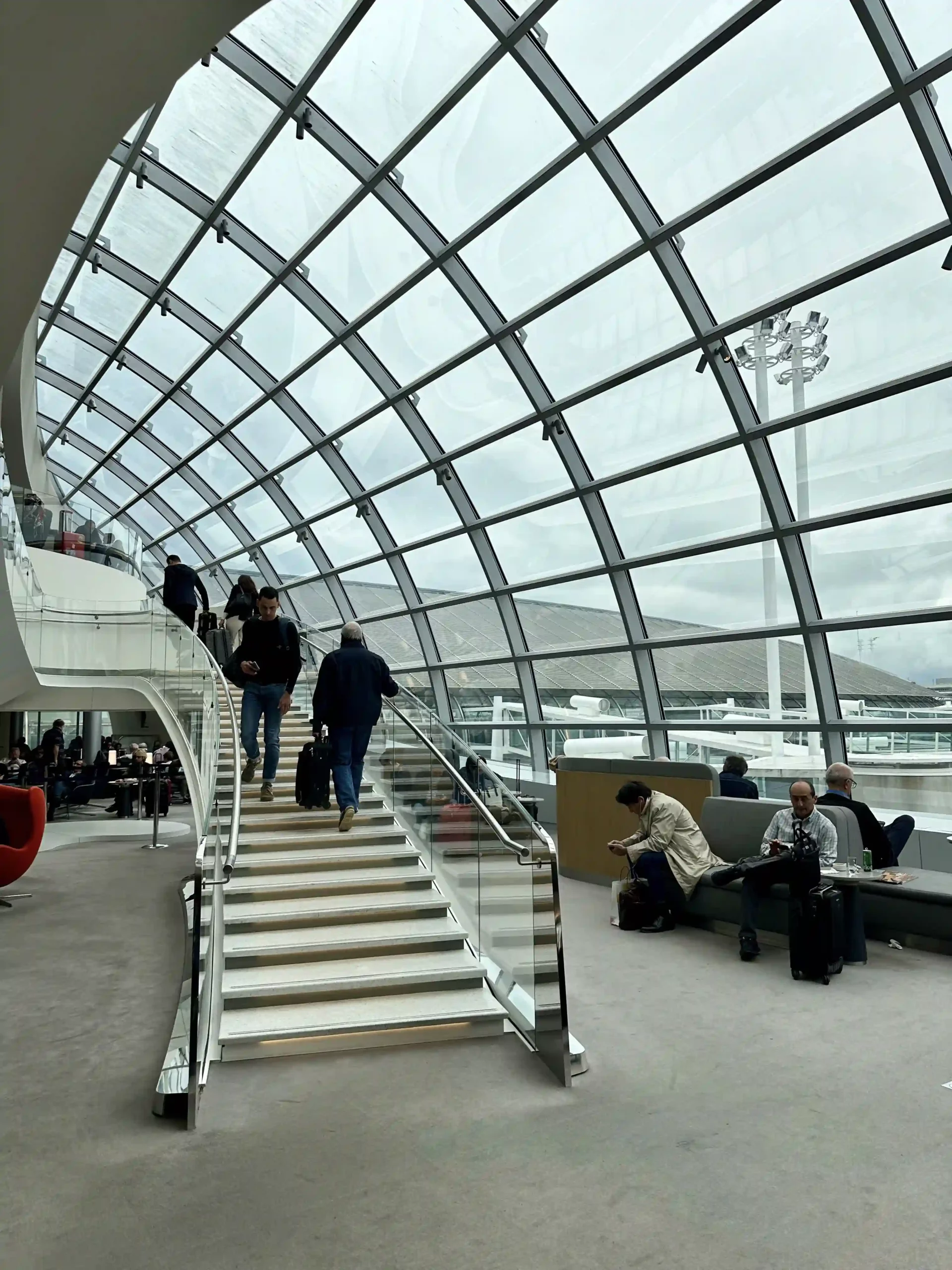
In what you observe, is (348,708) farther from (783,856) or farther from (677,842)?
(783,856)

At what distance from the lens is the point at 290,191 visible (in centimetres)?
1284

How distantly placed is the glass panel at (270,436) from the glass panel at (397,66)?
23.4 feet

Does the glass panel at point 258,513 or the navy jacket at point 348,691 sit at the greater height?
the glass panel at point 258,513

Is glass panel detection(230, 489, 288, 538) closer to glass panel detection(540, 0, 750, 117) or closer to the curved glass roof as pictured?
the curved glass roof

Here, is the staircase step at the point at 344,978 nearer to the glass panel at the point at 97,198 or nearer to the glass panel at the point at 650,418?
the glass panel at the point at 650,418

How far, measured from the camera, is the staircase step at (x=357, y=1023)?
5129 millimetres

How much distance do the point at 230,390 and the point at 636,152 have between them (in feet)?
35.6

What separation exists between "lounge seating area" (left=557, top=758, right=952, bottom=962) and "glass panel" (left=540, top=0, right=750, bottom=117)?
23.4 feet

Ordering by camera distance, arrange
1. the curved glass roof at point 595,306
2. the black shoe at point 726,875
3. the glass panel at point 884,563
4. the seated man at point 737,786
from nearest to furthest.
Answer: the black shoe at point 726,875 → the curved glass roof at point 595,306 → the seated man at point 737,786 → the glass panel at point 884,563

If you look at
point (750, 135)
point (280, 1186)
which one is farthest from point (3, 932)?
point (750, 135)

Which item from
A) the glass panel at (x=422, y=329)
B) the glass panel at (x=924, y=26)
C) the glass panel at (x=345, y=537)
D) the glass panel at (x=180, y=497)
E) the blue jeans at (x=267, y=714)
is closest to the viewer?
the glass panel at (x=924, y=26)

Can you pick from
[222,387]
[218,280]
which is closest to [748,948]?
[218,280]

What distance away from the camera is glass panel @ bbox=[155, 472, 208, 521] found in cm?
2400

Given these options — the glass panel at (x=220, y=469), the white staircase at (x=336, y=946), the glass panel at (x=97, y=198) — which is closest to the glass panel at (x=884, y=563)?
the white staircase at (x=336, y=946)
